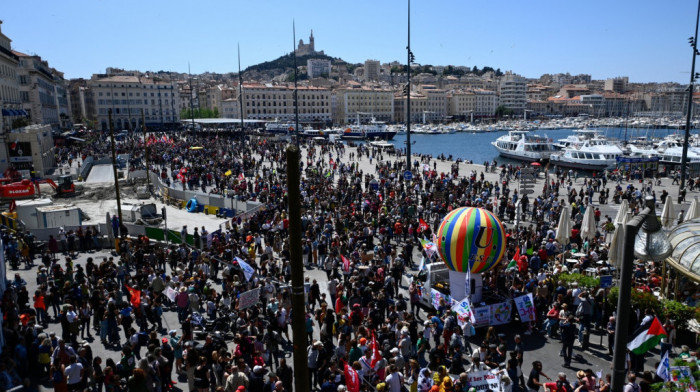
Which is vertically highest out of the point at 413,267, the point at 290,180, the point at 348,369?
the point at 290,180

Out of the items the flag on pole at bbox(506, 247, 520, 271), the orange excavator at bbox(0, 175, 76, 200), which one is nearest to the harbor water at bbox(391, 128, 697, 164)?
the orange excavator at bbox(0, 175, 76, 200)

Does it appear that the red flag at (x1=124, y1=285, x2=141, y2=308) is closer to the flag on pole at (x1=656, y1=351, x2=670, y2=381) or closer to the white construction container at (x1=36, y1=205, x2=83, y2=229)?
the flag on pole at (x1=656, y1=351, x2=670, y2=381)

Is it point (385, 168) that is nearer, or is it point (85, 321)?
point (85, 321)

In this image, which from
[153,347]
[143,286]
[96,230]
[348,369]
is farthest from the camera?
[96,230]

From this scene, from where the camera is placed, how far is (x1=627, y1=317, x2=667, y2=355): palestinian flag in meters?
10.1

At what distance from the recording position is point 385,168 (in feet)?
129

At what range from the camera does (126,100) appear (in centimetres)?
11419

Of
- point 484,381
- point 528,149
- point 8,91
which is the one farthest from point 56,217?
point 528,149

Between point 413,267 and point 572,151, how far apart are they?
3684 centimetres

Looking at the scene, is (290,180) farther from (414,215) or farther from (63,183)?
(63,183)

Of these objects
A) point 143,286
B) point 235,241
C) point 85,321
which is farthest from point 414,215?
point 85,321

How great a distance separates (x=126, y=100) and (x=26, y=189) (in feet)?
300

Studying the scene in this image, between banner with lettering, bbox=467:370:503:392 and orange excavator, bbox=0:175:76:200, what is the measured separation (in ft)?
100

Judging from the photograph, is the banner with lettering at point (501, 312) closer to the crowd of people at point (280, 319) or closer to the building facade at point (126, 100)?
the crowd of people at point (280, 319)
